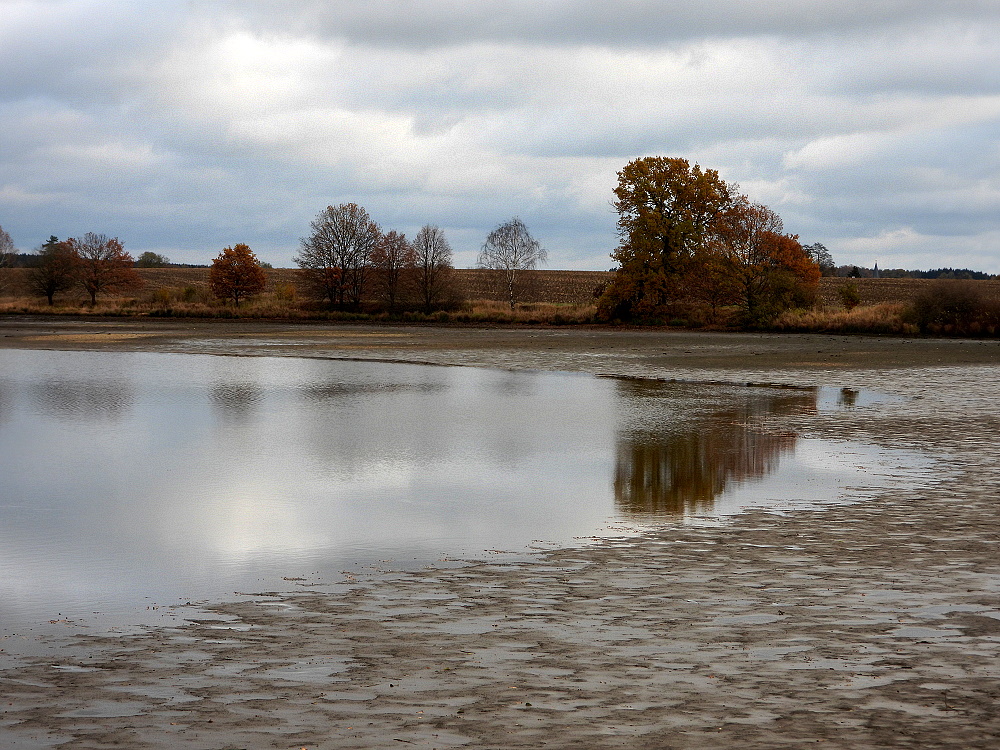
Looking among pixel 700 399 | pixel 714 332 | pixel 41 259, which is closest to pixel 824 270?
pixel 714 332

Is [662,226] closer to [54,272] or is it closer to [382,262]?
[382,262]

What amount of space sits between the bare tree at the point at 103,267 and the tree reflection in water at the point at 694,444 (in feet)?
271

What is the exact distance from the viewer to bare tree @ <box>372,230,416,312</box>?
83812 millimetres

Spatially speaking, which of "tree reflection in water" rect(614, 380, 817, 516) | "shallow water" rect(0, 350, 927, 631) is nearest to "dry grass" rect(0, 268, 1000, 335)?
"shallow water" rect(0, 350, 927, 631)

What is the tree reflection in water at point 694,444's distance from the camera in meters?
11.9

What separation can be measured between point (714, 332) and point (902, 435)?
149 ft

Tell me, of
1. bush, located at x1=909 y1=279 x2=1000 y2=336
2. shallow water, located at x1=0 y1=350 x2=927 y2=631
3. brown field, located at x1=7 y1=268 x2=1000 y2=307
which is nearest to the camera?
shallow water, located at x1=0 y1=350 x2=927 y2=631

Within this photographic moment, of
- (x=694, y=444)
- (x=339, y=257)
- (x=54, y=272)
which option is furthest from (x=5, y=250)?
(x=694, y=444)

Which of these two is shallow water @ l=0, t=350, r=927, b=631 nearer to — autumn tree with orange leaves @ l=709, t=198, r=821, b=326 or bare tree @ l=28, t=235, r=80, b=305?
autumn tree with orange leaves @ l=709, t=198, r=821, b=326

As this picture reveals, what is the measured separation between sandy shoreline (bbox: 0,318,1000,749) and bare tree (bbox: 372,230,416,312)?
7442 cm

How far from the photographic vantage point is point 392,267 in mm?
84375

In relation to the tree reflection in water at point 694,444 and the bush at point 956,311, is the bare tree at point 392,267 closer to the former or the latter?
the bush at point 956,311

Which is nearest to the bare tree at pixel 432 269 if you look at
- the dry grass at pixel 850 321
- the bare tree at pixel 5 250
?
the dry grass at pixel 850 321

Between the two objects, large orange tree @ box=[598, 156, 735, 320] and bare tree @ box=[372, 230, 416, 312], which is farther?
bare tree @ box=[372, 230, 416, 312]
